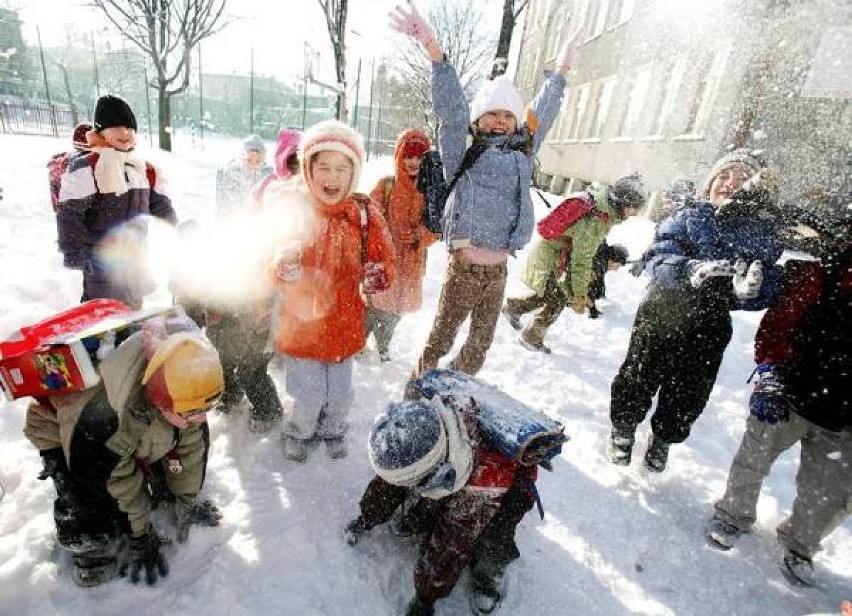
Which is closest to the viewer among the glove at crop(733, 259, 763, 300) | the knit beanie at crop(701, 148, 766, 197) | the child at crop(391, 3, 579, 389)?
the glove at crop(733, 259, 763, 300)

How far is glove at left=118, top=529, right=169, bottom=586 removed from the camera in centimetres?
192

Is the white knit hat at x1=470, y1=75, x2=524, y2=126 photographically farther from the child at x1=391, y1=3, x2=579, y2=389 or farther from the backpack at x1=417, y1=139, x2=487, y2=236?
the backpack at x1=417, y1=139, x2=487, y2=236

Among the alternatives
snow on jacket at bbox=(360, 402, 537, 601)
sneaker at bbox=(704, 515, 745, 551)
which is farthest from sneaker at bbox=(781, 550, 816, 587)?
snow on jacket at bbox=(360, 402, 537, 601)

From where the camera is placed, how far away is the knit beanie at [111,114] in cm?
277

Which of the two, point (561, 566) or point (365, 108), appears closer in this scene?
point (561, 566)

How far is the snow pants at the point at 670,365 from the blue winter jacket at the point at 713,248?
0.39 ft

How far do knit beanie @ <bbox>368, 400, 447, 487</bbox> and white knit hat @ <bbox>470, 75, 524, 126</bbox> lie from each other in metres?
1.80

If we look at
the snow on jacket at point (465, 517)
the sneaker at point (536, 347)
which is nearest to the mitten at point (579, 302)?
the sneaker at point (536, 347)

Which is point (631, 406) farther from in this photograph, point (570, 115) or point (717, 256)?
point (570, 115)

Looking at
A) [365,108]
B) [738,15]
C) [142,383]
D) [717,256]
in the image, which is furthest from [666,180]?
[365,108]

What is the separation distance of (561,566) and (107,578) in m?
2.05

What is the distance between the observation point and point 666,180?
1080cm

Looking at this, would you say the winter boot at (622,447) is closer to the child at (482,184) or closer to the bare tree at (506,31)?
the child at (482,184)

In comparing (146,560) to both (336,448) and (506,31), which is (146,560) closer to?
(336,448)
